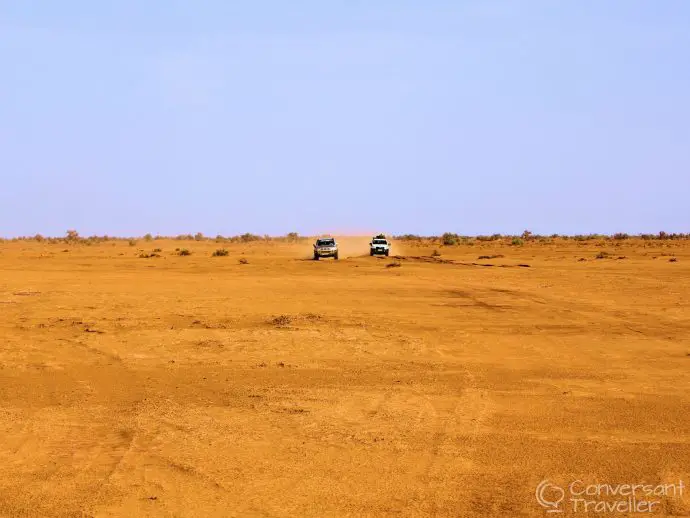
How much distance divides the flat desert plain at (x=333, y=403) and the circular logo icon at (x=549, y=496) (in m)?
0.06

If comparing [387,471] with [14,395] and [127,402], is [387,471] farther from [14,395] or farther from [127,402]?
[14,395]

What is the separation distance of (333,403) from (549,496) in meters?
4.02

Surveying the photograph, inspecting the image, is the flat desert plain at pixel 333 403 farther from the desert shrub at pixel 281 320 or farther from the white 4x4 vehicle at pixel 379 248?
the white 4x4 vehicle at pixel 379 248

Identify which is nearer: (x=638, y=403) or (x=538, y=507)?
(x=538, y=507)

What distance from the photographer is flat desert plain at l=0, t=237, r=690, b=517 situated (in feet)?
23.4

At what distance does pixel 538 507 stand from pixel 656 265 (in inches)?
1329

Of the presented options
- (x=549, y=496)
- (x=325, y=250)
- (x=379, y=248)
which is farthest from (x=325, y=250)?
(x=549, y=496)

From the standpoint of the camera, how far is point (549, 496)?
6977 mm

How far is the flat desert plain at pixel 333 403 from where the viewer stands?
23.4 ft

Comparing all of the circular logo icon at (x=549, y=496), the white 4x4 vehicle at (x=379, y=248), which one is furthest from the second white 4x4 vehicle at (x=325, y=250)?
the circular logo icon at (x=549, y=496)

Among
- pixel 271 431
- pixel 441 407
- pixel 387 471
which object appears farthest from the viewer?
pixel 441 407

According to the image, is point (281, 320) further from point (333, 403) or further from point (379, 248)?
point (379, 248)

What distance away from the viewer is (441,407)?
33.7ft

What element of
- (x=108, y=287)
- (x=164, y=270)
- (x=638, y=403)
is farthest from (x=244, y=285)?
(x=638, y=403)
